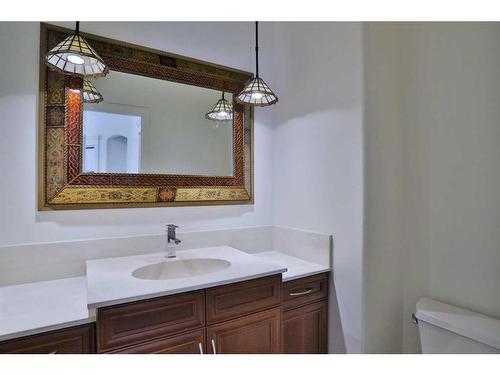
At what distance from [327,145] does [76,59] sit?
4.02 feet

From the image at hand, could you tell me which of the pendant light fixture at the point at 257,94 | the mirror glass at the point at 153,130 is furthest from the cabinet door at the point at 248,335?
the pendant light fixture at the point at 257,94

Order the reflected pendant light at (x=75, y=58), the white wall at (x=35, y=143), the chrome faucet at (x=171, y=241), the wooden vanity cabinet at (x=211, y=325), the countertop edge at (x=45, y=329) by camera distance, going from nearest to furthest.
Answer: the countertop edge at (x=45, y=329) → the wooden vanity cabinet at (x=211, y=325) → the reflected pendant light at (x=75, y=58) → the white wall at (x=35, y=143) → the chrome faucet at (x=171, y=241)

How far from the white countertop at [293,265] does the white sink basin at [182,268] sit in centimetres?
33

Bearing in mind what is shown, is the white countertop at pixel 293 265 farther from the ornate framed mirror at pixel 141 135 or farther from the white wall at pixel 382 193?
the ornate framed mirror at pixel 141 135

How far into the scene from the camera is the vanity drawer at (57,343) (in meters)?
0.86

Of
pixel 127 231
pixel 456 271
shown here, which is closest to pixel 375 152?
pixel 456 271

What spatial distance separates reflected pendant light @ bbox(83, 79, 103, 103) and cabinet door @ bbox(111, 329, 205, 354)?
111cm

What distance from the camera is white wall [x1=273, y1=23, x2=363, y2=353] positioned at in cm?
140

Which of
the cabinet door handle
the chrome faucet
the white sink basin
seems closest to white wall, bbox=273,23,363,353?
the cabinet door handle

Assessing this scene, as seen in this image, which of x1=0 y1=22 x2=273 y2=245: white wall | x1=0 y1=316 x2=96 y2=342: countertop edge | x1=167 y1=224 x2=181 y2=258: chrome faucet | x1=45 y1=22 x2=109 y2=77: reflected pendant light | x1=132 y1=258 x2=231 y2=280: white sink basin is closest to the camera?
x1=0 y1=316 x2=96 y2=342: countertop edge

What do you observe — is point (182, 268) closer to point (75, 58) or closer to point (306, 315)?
point (306, 315)

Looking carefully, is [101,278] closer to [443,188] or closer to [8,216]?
[8,216]

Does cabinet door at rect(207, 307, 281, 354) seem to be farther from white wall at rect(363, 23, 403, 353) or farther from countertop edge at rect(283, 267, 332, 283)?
white wall at rect(363, 23, 403, 353)
